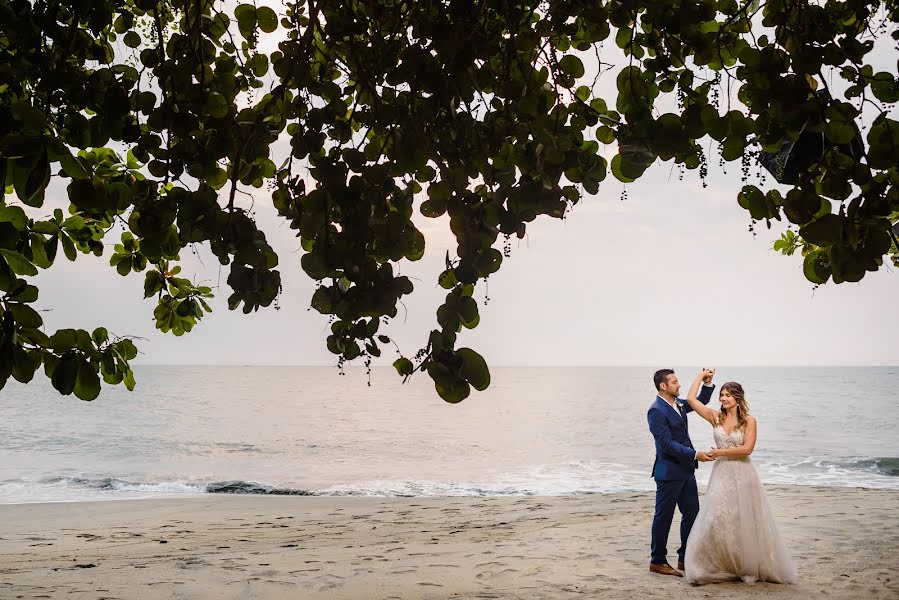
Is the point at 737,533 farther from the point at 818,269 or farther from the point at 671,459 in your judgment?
the point at 818,269

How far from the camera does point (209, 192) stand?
163 cm

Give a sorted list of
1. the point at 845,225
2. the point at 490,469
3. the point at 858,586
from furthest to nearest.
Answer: the point at 490,469
the point at 858,586
the point at 845,225

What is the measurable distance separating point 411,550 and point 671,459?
136 inches

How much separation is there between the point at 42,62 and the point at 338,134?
0.81 metres

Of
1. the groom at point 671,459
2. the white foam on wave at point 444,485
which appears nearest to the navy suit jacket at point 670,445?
the groom at point 671,459

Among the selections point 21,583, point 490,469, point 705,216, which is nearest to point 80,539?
point 21,583

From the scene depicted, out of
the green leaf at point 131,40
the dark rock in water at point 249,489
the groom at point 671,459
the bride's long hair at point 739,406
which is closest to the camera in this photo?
the green leaf at point 131,40

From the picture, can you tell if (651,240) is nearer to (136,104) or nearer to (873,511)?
(873,511)

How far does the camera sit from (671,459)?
5953mm

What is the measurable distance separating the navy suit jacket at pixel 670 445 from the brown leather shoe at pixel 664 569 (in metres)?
0.90

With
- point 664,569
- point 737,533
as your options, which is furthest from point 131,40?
point 664,569

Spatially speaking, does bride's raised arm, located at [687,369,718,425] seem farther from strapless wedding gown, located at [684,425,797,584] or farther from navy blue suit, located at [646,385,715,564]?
strapless wedding gown, located at [684,425,797,584]

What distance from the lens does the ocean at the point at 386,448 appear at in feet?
55.9

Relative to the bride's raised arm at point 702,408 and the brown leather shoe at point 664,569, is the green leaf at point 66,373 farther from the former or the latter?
the brown leather shoe at point 664,569
